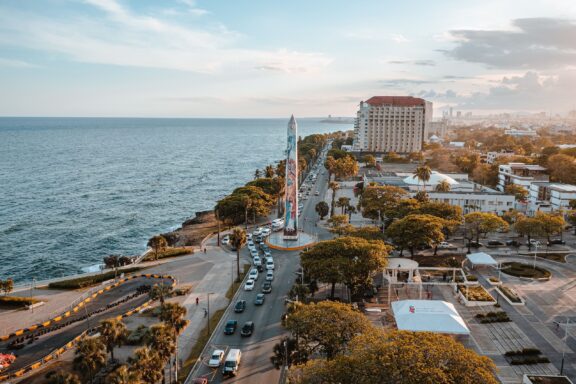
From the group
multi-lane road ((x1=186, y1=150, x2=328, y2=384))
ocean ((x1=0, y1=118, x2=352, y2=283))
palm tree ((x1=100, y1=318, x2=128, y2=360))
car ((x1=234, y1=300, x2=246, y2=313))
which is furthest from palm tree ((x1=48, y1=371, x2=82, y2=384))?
ocean ((x1=0, y1=118, x2=352, y2=283))

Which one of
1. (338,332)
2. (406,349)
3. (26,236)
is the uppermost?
(406,349)

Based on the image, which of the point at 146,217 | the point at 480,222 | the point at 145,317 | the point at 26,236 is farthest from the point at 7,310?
the point at 480,222

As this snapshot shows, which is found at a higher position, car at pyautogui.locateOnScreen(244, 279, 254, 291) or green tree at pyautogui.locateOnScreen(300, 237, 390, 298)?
green tree at pyautogui.locateOnScreen(300, 237, 390, 298)

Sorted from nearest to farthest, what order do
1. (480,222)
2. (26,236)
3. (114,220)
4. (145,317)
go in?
(145,317) < (480,222) < (26,236) < (114,220)

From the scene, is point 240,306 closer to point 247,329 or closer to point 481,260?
point 247,329

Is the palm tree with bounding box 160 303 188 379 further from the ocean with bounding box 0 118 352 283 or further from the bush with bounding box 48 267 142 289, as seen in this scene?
the ocean with bounding box 0 118 352 283

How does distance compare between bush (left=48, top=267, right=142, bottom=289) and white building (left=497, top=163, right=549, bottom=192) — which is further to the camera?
white building (left=497, top=163, right=549, bottom=192)

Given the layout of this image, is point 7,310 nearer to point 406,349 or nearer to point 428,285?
point 406,349
